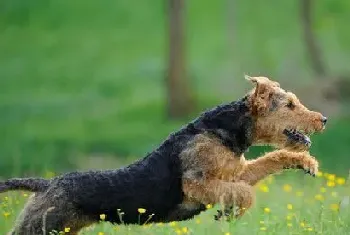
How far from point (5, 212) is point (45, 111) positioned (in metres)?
16.5

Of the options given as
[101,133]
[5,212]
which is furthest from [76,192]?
[101,133]

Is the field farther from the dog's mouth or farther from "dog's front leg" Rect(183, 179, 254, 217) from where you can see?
"dog's front leg" Rect(183, 179, 254, 217)

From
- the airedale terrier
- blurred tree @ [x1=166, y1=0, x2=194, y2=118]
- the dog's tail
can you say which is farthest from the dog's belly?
blurred tree @ [x1=166, y1=0, x2=194, y2=118]

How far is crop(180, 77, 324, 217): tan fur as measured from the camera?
26.5 ft

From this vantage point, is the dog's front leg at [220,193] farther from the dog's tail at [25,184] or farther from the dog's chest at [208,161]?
the dog's tail at [25,184]

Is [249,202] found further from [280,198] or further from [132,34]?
[132,34]

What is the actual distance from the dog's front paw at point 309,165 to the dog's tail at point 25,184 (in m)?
2.08

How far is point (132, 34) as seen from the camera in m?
31.8

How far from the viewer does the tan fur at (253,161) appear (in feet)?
26.5

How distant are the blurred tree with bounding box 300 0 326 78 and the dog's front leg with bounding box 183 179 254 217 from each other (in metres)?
16.9

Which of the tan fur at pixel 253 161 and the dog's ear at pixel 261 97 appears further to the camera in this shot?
the dog's ear at pixel 261 97

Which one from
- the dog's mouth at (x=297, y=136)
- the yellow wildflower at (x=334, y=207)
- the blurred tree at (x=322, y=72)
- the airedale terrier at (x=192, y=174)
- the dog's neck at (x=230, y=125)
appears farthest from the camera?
the blurred tree at (x=322, y=72)

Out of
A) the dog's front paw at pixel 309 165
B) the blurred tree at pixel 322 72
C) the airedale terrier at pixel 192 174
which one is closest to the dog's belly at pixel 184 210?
the airedale terrier at pixel 192 174

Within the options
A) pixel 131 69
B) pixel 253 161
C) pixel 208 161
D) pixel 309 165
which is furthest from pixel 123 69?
pixel 208 161
